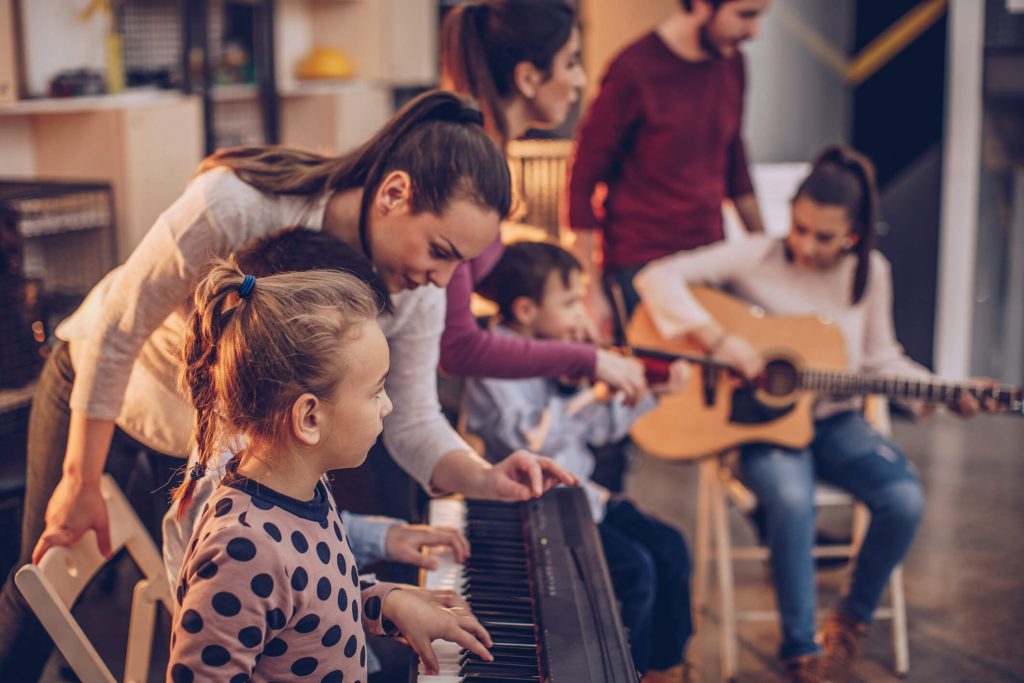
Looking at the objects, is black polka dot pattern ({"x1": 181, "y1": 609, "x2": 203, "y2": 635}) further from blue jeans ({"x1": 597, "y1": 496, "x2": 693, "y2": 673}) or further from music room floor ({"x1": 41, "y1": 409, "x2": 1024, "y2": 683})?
music room floor ({"x1": 41, "y1": 409, "x2": 1024, "y2": 683})

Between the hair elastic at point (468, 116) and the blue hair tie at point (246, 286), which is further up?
the hair elastic at point (468, 116)

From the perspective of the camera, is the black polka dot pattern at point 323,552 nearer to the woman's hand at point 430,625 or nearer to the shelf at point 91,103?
the woman's hand at point 430,625

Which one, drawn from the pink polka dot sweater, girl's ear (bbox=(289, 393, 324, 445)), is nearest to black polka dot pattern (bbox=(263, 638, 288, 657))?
the pink polka dot sweater

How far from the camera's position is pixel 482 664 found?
1423 mm

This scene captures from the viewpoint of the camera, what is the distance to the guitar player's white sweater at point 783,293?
281 centimetres

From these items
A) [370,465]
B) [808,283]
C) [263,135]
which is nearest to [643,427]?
[808,283]

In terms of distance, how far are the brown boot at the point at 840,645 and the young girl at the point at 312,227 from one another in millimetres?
1229

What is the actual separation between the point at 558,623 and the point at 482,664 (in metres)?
0.11

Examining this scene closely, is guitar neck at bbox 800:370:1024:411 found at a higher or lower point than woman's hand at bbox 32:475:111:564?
lower

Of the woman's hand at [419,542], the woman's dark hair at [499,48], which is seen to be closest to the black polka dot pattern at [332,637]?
the woman's hand at [419,542]

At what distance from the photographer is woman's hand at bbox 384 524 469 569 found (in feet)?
5.56

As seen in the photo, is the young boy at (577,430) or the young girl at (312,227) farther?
the young boy at (577,430)

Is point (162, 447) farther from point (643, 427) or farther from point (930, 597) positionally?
point (930, 597)

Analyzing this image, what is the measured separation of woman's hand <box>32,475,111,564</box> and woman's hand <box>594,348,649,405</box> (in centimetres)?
91
